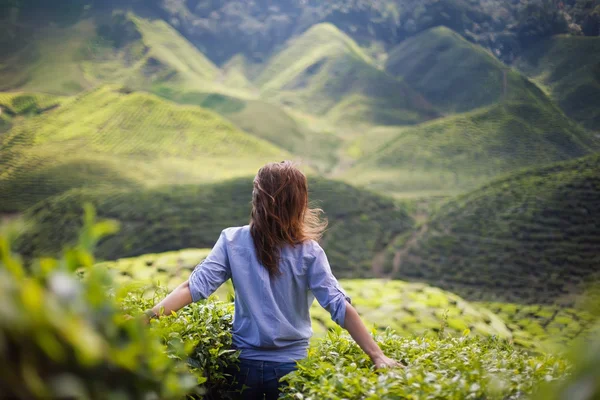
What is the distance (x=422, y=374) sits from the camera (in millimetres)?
1127

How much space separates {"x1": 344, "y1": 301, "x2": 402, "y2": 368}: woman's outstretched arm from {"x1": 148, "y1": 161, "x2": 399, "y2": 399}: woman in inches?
4.1

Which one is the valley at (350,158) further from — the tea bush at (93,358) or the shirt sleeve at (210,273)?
the shirt sleeve at (210,273)

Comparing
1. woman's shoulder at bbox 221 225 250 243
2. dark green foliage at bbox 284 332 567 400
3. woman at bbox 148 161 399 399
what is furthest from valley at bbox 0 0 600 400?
woman's shoulder at bbox 221 225 250 243

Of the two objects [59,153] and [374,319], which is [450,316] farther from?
[59,153]

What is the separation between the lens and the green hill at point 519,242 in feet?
27.7

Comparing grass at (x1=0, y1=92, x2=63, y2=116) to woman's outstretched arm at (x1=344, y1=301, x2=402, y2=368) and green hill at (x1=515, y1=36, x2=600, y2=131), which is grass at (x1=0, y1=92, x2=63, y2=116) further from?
green hill at (x1=515, y1=36, x2=600, y2=131)

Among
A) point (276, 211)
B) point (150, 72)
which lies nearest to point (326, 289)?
point (276, 211)

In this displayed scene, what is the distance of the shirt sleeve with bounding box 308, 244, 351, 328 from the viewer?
4.80ft

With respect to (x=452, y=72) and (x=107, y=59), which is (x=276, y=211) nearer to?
(x=452, y=72)

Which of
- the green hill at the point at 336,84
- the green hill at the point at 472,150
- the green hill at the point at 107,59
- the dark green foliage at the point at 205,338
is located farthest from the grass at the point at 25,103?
Result: the dark green foliage at the point at 205,338

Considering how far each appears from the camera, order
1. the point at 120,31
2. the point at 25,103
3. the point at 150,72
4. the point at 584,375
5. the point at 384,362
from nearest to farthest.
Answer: the point at 584,375
the point at 384,362
the point at 25,103
the point at 150,72
the point at 120,31

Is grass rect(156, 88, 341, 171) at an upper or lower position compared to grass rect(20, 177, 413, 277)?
upper

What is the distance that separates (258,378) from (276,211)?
583mm

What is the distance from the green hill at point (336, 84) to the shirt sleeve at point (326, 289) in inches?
812
